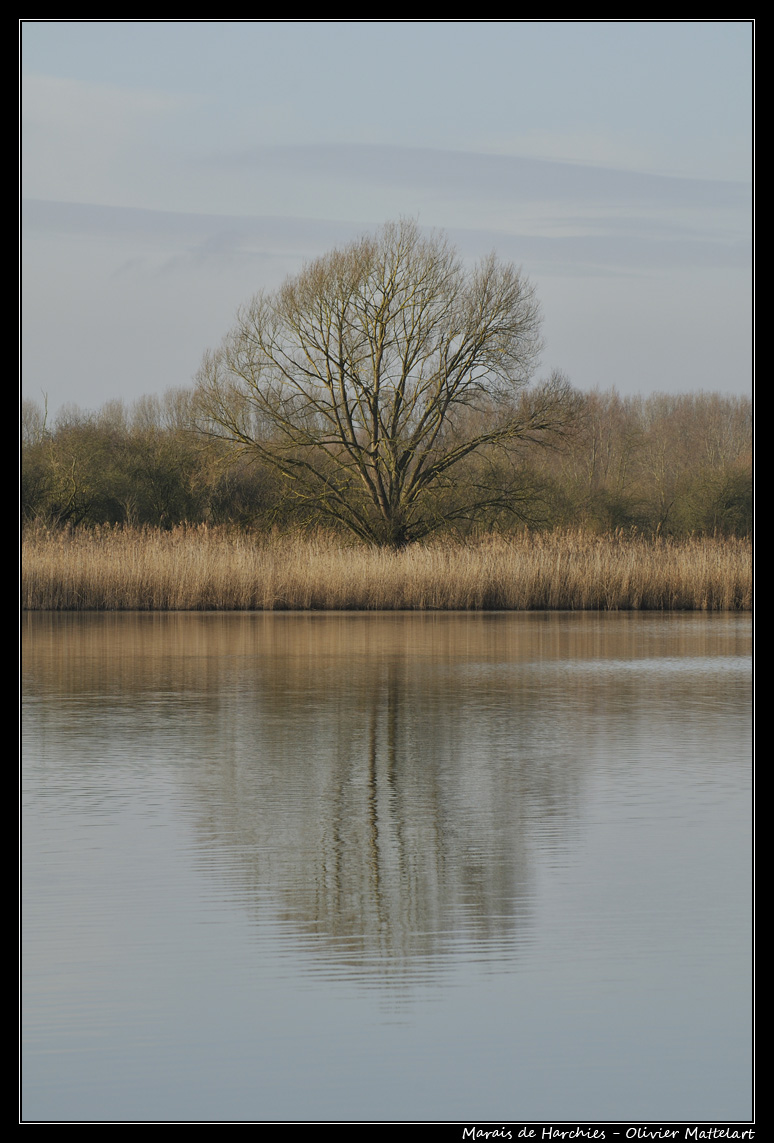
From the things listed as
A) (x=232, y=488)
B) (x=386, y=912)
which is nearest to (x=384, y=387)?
(x=232, y=488)

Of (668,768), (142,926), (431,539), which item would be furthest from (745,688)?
(431,539)

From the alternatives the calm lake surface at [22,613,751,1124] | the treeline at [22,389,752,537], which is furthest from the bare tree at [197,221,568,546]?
the calm lake surface at [22,613,751,1124]

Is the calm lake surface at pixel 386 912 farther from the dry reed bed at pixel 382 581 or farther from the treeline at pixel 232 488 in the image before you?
the treeline at pixel 232 488

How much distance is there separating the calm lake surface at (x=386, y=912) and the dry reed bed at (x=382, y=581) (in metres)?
12.3

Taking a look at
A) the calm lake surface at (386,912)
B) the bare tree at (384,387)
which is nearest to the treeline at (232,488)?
the bare tree at (384,387)

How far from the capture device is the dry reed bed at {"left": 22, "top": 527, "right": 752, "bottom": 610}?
2138cm

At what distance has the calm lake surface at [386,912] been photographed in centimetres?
296

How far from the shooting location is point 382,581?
851 inches

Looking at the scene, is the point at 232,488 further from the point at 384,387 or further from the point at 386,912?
the point at 386,912

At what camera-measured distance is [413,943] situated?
3811mm

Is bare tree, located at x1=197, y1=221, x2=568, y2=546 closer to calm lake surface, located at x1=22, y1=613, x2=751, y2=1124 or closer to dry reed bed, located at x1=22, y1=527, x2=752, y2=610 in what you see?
dry reed bed, located at x1=22, y1=527, x2=752, y2=610

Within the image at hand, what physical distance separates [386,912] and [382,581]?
690 inches

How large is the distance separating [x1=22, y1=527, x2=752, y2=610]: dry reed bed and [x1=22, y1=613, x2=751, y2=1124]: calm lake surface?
12336 mm

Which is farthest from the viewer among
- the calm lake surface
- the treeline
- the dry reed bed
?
the treeline
